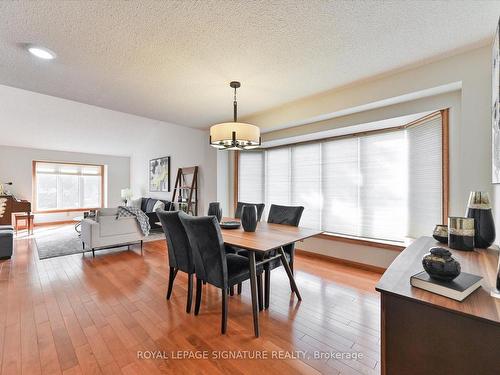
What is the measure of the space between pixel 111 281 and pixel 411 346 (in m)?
3.11

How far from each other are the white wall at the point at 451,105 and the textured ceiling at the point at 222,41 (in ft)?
0.62

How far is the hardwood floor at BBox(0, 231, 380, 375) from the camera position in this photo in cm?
154

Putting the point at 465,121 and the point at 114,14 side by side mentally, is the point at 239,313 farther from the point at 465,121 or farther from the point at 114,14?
the point at 465,121

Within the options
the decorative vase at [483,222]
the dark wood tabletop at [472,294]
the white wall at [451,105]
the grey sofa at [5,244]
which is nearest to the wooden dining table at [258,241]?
the dark wood tabletop at [472,294]

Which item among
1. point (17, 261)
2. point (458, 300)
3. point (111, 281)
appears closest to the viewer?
point (458, 300)

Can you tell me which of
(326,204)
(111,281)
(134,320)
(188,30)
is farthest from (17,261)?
(326,204)

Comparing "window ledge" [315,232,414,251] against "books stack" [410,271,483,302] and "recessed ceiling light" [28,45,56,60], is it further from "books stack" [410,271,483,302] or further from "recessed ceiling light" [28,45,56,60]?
"recessed ceiling light" [28,45,56,60]

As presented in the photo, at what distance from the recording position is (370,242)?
10.5 feet

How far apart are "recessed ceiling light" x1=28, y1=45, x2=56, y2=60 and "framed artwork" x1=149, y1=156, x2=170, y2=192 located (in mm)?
4399

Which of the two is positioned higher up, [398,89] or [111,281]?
[398,89]

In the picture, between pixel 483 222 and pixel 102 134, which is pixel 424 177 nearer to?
pixel 483 222

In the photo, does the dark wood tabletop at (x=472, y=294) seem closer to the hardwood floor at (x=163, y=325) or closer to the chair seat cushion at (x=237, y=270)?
the hardwood floor at (x=163, y=325)

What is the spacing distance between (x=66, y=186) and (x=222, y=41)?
8196 millimetres

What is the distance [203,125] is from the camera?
441 cm
